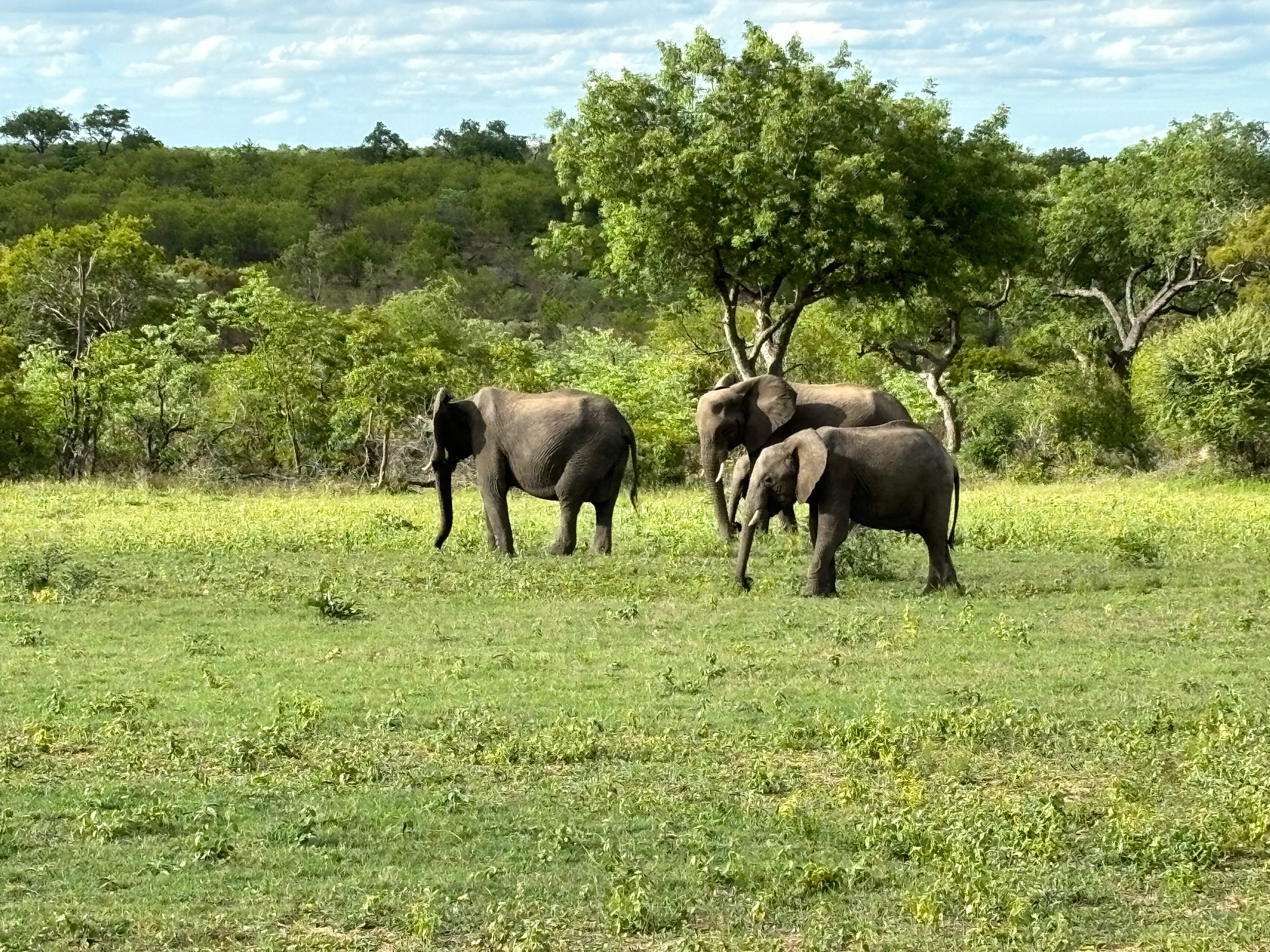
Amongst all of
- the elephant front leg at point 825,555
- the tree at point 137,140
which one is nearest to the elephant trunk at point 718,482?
the elephant front leg at point 825,555

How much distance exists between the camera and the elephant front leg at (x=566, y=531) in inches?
714

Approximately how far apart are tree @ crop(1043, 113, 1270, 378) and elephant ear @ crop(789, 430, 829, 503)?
2634 centimetres

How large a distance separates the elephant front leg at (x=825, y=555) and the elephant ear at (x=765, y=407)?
3875mm

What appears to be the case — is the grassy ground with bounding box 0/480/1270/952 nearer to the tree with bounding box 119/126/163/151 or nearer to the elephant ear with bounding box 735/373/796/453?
the elephant ear with bounding box 735/373/796/453

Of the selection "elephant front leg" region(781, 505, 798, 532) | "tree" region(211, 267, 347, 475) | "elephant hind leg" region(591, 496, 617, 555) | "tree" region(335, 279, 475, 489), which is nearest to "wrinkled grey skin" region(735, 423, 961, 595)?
"elephant front leg" region(781, 505, 798, 532)

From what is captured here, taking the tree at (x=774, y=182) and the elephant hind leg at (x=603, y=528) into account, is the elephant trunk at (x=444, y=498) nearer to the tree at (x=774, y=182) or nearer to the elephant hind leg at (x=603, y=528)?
the elephant hind leg at (x=603, y=528)

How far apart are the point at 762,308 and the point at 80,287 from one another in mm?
14654

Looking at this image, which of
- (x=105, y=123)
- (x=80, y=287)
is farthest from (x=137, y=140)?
(x=80, y=287)

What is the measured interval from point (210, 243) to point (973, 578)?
51.4 metres

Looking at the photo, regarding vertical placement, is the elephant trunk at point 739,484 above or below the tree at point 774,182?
below

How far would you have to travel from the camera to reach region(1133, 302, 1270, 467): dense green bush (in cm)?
2795

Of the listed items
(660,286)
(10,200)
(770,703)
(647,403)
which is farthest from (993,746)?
(10,200)

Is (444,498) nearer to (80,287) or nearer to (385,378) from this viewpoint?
(385,378)

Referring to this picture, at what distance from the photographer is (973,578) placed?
52.7 feet
